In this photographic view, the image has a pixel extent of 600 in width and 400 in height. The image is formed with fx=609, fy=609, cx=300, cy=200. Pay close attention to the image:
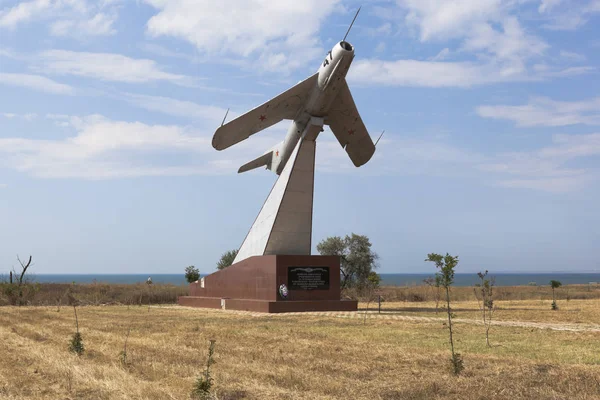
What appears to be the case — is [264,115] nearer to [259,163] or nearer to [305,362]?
[259,163]

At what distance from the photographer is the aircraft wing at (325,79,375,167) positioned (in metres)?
28.2

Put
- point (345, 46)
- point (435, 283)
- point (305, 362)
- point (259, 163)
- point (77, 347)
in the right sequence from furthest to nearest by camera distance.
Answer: point (259, 163)
point (345, 46)
point (435, 283)
point (77, 347)
point (305, 362)

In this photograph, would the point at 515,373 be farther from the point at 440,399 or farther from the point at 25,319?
the point at 25,319

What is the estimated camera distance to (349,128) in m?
29.5

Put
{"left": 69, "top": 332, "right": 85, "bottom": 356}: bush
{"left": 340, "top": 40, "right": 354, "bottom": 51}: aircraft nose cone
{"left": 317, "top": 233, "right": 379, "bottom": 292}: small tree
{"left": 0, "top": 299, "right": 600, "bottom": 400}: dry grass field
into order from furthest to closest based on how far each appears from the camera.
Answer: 1. {"left": 317, "top": 233, "right": 379, "bottom": 292}: small tree
2. {"left": 340, "top": 40, "right": 354, "bottom": 51}: aircraft nose cone
3. {"left": 69, "top": 332, "right": 85, "bottom": 356}: bush
4. {"left": 0, "top": 299, "right": 600, "bottom": 400}: dry grass field

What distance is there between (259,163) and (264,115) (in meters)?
5.53

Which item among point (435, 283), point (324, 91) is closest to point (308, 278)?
point (324, 91)

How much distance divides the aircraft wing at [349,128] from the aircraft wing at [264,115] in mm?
1574

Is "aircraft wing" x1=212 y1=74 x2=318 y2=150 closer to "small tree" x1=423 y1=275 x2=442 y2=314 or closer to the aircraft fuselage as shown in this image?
the aircraft fuselage

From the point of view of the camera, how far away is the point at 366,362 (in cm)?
1089

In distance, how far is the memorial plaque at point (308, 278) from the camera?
88.2 feet

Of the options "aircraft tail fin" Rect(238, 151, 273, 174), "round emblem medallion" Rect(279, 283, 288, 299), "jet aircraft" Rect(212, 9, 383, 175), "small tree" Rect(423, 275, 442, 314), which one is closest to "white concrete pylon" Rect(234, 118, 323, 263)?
"jet aircraft" Rect(212, 9, 383, 175)

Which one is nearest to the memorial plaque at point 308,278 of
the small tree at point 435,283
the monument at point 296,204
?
the monument at point 296,204

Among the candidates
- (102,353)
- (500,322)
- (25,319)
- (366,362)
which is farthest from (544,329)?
(25,319)
